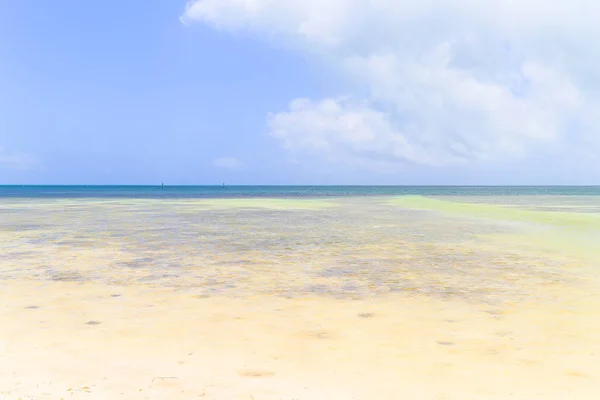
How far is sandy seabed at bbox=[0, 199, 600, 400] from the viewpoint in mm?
4797

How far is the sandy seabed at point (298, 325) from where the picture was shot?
4797 mm

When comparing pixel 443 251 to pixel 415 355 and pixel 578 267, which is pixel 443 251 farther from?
pixel 415 355

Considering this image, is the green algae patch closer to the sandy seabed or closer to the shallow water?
the shallow water

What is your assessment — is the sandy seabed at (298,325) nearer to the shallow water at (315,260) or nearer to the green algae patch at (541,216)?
the shallow water at (315,260)

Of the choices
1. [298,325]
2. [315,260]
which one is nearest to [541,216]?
[315,260]

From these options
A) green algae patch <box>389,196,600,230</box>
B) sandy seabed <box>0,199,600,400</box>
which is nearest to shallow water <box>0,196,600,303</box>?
sandy seabed <box>0,199,600,400</box>

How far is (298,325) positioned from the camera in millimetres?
6793

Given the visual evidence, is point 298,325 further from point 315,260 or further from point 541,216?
point 541,216

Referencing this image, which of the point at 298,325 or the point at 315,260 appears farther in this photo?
the point at 315,260

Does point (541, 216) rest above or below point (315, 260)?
above

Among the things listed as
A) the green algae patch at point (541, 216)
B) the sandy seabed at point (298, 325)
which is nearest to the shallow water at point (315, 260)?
the sandy seabed at point (298, 325)

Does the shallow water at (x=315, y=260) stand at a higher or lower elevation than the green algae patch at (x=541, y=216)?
lower

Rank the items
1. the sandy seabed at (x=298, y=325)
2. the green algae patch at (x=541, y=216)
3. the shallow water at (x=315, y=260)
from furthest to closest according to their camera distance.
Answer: the green algae patch at (x=541, y=216), the shallow water at (x=315, y=260), the sandy seabed at (x=298, y=325)

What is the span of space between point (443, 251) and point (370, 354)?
9511mm
